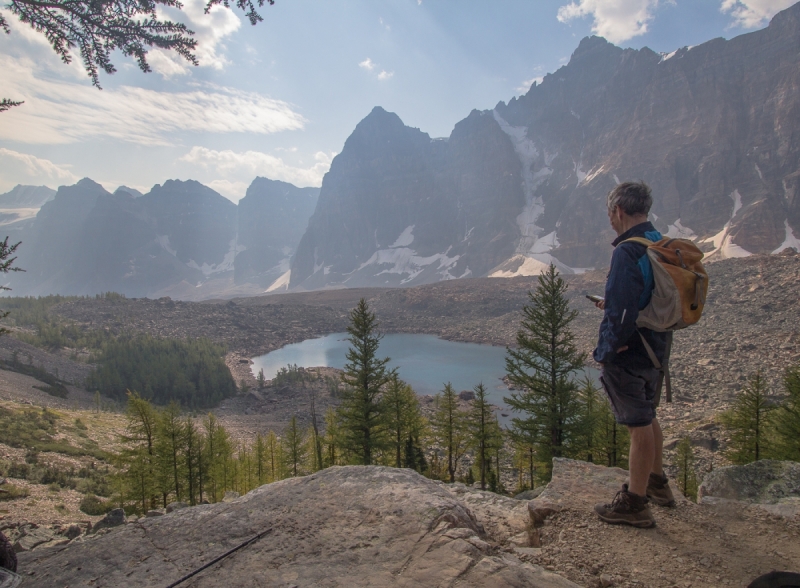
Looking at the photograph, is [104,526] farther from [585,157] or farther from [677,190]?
[585,157]

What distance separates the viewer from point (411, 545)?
287cm

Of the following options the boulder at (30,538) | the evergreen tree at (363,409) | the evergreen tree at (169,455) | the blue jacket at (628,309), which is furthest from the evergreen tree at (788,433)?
the evergreen tree at (169,455)

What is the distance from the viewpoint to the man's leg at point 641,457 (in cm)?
324

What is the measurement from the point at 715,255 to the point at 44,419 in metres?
138

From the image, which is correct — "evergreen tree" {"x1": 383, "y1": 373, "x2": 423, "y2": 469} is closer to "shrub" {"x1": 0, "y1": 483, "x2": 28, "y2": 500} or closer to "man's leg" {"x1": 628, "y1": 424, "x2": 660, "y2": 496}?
"shrub" {"x1": 0, "y1": 483, "x2": 28, "y2": 500}

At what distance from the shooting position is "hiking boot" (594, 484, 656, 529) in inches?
126

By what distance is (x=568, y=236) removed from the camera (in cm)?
16825

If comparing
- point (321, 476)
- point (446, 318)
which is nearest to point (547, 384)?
point (321, 476)

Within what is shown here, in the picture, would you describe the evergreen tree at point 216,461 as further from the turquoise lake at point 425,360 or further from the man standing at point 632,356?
the turquoise lake at point 425,360

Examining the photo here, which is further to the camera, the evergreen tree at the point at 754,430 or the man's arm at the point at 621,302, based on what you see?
the evergreen tree at the point at 754,430

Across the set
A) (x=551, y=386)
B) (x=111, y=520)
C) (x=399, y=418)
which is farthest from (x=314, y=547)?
(x=399, y=418)

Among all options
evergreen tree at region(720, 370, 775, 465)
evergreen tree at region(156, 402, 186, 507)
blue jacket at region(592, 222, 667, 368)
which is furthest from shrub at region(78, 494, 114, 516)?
evergreen tree at region(720, 370, 775, 465)

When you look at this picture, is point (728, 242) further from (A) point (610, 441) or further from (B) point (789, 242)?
(A) point (610, 441)

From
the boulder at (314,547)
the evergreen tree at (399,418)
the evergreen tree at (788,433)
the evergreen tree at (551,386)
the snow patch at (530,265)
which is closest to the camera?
the boulder at (314,547)
